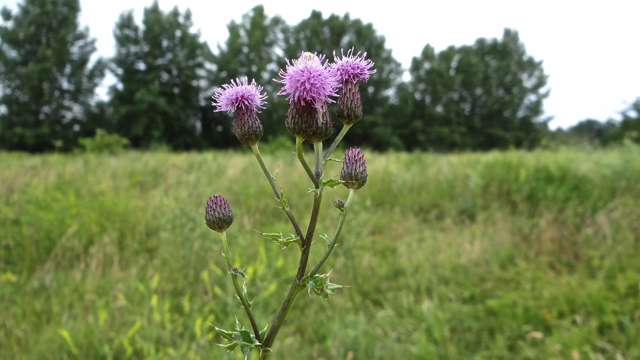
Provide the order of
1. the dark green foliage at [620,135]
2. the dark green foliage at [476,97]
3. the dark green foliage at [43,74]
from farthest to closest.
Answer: the dark green foliage at [476,97] → the dark green foliage at [43,74] → the dark green foliage at [620,135]

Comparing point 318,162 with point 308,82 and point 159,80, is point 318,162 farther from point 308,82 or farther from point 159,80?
point 159,80

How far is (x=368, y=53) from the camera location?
76.6 feet

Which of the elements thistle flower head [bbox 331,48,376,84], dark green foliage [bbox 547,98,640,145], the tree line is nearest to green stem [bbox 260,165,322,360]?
thistle flower head [bbox 331,48,376,84]

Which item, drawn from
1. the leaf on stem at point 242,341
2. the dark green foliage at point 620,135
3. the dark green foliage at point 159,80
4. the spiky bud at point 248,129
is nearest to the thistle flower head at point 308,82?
the spiky bud at point 248,129

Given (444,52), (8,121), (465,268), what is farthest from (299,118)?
(444,52)

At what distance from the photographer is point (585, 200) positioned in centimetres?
462

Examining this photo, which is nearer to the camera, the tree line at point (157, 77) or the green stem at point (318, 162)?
the green stem at point (318, 162)

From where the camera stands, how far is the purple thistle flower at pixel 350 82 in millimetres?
850

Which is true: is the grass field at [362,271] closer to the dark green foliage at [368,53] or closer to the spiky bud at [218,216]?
the spiky bud at [218,216]

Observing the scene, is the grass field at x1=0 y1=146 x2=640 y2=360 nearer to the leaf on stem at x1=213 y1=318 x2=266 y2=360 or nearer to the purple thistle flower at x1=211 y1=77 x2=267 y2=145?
the purple thistle flower at x1=211 y1=77 x2=267 y2=145

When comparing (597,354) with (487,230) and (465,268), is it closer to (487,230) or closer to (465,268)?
(465,268)

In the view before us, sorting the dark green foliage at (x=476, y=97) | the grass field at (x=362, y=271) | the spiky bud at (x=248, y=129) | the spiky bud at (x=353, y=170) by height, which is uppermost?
the dark green foliage at (x=476, y=97)

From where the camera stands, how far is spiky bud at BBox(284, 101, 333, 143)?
0.76m

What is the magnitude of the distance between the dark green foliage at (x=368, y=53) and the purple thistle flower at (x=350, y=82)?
21007 mm
